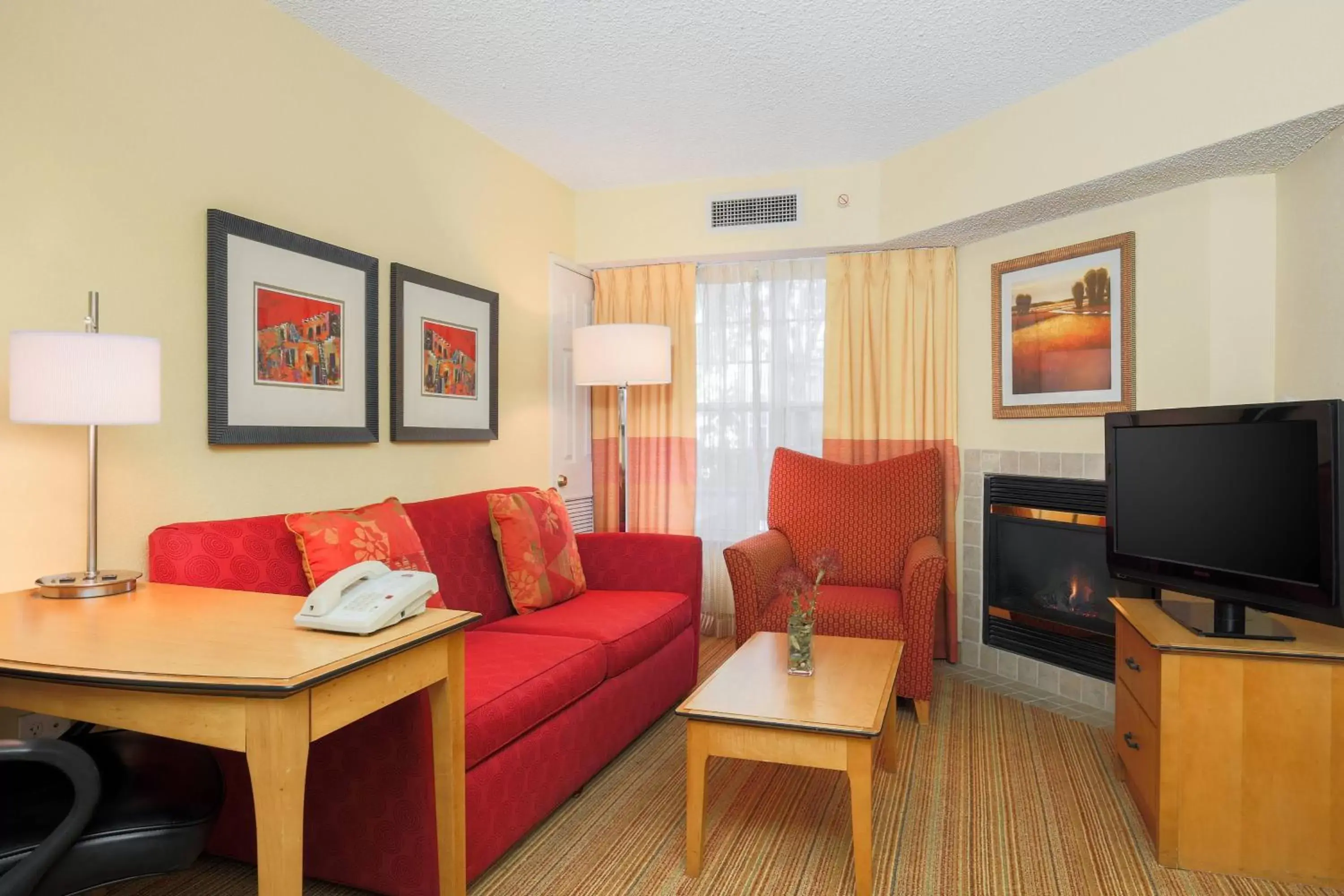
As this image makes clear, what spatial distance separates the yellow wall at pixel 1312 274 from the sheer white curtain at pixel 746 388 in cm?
207

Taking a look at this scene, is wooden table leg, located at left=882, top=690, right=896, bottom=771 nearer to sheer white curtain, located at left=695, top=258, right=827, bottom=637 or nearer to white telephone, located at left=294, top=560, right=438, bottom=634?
white telephone, located at left=294, top=560, right=438, bottom=634

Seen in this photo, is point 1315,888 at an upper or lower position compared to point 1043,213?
lower

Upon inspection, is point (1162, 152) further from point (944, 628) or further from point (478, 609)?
point (478, 609)

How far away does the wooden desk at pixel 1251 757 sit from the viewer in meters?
2.06

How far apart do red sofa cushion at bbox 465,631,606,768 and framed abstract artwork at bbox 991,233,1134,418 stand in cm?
245

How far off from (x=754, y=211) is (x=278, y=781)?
3.71 metres

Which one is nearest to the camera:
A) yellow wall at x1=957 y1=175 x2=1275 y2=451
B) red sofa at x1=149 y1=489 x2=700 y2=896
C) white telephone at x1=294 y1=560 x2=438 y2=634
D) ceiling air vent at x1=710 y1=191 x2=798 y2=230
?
white telephone at x1=294 y1=560 x2=438 y2=634

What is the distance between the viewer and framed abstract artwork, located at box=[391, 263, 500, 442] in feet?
10.4

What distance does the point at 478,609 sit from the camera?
9.76 feet

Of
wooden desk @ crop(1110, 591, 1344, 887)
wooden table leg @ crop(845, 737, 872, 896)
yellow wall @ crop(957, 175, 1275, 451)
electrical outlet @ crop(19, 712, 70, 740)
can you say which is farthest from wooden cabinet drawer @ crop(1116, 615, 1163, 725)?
electrical outlet @ crop(19, 712, 70, 740)

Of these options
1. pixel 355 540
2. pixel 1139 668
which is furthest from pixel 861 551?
pixel 355 540

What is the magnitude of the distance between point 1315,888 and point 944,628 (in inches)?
82.3

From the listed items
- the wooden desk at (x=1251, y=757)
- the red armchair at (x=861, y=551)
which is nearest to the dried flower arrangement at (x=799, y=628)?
the red armchair at (x=861, y=551)

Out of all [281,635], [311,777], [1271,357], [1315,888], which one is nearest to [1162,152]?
[1271,357]
